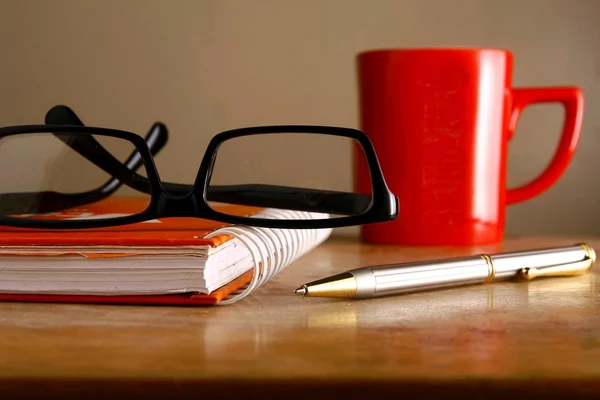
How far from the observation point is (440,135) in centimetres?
75

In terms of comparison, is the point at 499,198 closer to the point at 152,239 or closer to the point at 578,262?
the point at 578,262

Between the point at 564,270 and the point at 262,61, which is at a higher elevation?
the point at 262,61

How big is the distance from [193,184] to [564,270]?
0.27 meters

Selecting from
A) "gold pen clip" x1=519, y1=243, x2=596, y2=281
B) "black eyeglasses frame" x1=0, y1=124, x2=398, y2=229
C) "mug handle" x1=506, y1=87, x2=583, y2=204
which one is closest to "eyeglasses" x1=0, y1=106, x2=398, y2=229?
"black eyeglasses frame" x1=0, y1=124, x2=398, y2=229

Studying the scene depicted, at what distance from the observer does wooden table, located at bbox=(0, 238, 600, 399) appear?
0.32m

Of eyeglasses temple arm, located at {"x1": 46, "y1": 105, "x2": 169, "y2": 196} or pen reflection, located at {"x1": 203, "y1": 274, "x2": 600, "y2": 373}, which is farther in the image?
eyeglasses temple arm, located at {"x1": 46, "y1": 105, "x2": 169, "y2": 196}

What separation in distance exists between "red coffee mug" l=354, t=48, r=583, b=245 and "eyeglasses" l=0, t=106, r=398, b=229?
0.12m

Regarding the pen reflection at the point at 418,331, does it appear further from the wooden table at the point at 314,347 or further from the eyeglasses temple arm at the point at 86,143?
the eyeglasses temple arm at the point at 86,143

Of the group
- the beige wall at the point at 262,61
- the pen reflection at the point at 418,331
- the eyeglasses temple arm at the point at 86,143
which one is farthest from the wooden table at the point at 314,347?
the beige wall at the point at 262,61

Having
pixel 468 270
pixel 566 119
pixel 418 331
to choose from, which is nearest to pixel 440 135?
pixel 566 119

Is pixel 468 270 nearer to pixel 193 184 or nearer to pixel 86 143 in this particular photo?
pixel 193 184

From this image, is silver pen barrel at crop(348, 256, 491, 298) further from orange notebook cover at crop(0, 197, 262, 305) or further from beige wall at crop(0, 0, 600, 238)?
beige wall at crop(0, 0, 600, 238)

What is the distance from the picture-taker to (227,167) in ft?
1.90

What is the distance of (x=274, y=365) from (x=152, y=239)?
0.15 m
